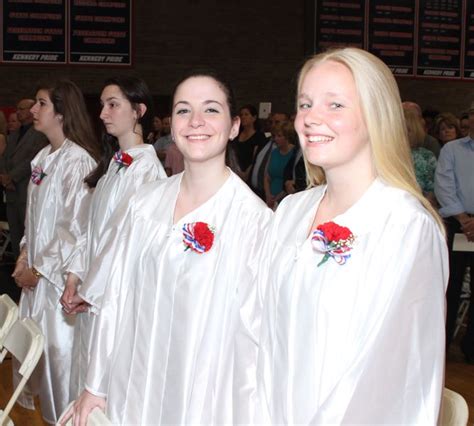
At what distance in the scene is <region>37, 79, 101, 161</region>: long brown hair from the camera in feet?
15.3

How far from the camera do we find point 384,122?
2061 millimetres

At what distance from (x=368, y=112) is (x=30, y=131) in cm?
737

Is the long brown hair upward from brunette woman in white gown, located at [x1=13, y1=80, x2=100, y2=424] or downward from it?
upward

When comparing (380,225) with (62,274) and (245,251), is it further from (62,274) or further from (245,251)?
(62,274)

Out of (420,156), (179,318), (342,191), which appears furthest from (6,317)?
(420,156)

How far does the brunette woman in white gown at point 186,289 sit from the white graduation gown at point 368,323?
1.05 feet

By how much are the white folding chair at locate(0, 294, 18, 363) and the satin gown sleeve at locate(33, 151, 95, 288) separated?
92 cm

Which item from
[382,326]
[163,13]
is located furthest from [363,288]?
[163,13]

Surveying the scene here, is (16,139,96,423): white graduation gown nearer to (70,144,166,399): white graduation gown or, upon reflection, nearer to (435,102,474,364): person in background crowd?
(70,144,166,399): white graduation gown

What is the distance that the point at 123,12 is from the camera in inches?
420

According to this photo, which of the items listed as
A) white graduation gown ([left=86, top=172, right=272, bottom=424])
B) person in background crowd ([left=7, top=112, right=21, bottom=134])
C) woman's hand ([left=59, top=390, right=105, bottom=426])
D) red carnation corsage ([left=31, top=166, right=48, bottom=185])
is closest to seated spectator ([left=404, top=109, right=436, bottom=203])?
red carnation corsage ([left=31, top=166, right=48, bottom=185])

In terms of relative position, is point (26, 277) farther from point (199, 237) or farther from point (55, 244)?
point (199, 237)

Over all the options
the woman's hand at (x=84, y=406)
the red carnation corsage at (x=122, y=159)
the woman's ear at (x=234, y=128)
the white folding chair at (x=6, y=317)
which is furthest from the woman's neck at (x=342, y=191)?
the red carnation corsage at (x=122, y=159)

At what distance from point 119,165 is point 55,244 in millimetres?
777
